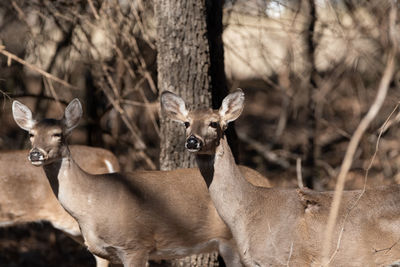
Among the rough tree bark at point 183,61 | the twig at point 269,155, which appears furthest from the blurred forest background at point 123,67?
the rough tree bark at point 183,61

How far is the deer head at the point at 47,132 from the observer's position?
5562 mm

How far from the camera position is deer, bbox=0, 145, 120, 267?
7.55 meters

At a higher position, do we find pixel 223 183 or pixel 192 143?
pixel 192 143

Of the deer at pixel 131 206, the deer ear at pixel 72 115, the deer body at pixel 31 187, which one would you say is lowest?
the deer body at pixel 31 187

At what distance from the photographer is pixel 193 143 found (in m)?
4.68

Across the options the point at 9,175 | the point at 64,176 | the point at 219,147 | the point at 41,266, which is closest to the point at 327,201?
the point at 219,147

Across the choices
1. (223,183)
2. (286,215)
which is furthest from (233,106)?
(286,215)

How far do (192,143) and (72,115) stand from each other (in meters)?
1.82

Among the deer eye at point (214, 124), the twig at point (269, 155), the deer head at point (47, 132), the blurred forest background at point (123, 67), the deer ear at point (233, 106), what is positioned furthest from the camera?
the twig at point (269, 155)

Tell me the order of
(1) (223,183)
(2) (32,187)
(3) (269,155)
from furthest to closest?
(3) (269,155) → (2) (32,187) → (1) (223,183)

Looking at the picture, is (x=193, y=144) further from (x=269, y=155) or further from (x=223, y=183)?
(x=269, y=155)

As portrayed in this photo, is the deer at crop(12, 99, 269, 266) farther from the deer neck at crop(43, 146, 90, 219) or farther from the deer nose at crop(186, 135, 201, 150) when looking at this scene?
the deer nose at crop(186, 135, 201, 150)

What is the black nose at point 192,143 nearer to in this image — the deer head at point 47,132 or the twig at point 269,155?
the deer head at point 47,132

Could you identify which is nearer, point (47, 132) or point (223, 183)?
point (223, 183)
